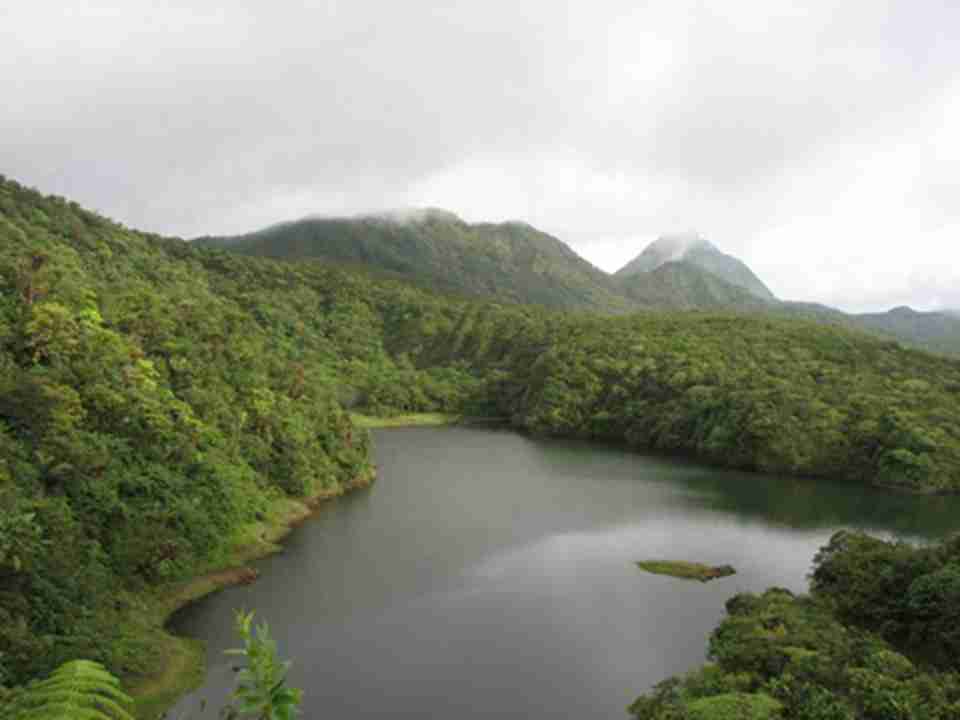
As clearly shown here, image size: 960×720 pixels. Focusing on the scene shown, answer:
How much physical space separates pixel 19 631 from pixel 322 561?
76.8 ft

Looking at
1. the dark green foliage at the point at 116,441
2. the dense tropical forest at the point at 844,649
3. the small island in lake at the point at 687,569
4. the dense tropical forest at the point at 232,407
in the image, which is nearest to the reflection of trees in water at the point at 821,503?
the dense tropical forest at the point at 232,407

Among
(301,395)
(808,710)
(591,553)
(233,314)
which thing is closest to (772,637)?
(808,710)

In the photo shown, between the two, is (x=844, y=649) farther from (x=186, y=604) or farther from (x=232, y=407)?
(x=232, y=407)

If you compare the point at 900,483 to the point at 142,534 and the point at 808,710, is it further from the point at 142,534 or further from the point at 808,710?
the point at 142,534

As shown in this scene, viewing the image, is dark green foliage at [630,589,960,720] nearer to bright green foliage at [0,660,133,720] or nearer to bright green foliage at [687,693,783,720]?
bright green foliage at [687,693,783,720]

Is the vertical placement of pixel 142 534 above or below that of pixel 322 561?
above

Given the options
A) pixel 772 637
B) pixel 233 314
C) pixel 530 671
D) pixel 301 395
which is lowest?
pixel 530 671

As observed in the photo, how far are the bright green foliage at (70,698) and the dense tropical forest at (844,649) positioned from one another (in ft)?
56.8

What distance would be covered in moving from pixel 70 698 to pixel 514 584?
3558cm

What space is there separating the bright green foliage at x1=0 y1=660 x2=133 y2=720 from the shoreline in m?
9.48

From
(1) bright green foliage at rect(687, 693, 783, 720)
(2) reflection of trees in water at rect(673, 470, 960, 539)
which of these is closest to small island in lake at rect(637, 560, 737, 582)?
(2) reflection of trees in water at rect(673, 470, 960, 539)

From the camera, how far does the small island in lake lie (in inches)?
1791

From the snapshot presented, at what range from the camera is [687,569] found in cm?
4638

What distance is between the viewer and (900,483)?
79062mm
